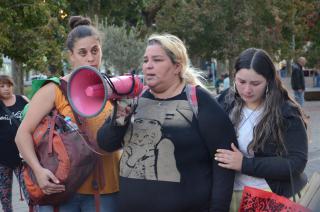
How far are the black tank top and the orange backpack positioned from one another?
9.74 ft

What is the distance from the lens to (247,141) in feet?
9.78

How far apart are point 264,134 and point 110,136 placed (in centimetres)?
75

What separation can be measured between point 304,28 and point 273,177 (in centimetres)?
2581

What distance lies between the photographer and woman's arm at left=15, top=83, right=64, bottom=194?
320cm

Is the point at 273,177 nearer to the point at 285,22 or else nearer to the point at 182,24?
the point at 182,24

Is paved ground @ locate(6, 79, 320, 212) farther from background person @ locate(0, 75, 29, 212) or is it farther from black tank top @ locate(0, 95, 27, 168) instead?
black tank top @ locate(0, 95, 27, 168)

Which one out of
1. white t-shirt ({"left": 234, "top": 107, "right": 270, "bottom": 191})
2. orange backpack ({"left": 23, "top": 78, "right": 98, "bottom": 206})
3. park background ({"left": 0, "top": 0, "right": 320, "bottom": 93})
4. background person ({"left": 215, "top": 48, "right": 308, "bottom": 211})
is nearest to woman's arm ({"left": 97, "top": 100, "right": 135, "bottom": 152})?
orange backpack ({"left": 23, "top": 78, "right": 98, "bottom": 206})

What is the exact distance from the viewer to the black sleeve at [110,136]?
9.58 feet

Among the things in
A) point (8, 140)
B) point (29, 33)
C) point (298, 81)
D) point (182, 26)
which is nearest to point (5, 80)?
point (8, 140)

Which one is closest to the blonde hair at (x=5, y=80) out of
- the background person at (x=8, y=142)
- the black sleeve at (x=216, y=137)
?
the background person at (x=8, y=142)

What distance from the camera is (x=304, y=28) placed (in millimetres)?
27656

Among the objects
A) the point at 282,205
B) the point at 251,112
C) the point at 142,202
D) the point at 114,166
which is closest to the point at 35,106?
the point at 114,166

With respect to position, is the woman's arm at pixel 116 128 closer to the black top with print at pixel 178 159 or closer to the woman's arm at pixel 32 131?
the black top with print at pixel 178 159

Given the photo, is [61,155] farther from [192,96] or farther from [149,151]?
[192,96]
